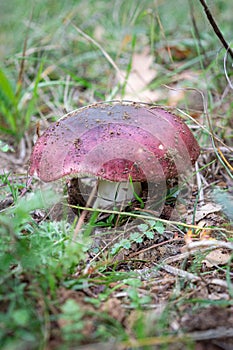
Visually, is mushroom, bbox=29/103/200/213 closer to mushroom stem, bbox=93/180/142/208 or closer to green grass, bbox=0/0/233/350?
mushroom stem, bbox=93/180/142/208

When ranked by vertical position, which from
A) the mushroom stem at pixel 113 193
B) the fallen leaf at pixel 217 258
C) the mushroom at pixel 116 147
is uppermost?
the mushroom at pixel 116 147

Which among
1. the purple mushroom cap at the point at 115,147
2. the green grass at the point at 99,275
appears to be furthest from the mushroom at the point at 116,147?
the green grass at the point at 99,275

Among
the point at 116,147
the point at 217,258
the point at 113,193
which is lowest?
the point at 217,258

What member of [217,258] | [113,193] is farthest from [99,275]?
[113,193]

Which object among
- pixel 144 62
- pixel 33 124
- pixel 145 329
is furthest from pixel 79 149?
pixel 144 62

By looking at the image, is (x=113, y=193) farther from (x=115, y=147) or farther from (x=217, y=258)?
(x=217, y=258)

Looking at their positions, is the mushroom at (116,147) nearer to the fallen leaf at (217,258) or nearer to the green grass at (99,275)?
the green grass at (99,275)

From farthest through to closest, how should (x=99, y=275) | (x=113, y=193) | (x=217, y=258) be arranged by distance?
(x=113, y=193) → (x=217, y=258) → (x=99, y=275)

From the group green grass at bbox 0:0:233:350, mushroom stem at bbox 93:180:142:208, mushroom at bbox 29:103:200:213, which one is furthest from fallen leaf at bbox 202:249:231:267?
mushroom stem at bbox 93:180:142:208

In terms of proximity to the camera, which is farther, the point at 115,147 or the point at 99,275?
the point at 115,147
